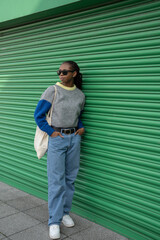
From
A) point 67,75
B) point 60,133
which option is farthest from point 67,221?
point 67,75

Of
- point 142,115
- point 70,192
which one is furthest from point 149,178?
point 70,192

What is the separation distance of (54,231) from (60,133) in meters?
1.24

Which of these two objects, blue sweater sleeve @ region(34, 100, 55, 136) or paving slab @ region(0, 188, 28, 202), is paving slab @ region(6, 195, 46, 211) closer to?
paving slab @ region(0, 188, 28, 202)

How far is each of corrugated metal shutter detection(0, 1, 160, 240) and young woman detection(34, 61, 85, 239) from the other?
32 centimetres

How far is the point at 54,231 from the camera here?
3262 mm

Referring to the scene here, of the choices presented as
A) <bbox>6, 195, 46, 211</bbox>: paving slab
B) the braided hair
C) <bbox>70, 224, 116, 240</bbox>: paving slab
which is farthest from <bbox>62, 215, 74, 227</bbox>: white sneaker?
the braided hair

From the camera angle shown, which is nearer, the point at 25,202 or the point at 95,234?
the point at 95,234

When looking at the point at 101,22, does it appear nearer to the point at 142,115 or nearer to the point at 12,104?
the point at 142,115

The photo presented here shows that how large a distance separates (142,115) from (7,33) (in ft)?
11.3

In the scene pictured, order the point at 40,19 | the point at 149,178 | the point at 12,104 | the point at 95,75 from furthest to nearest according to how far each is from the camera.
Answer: the point at 12,104, the point at 40,19, the point at 95,75, the point at 149,178

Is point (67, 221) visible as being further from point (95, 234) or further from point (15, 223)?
point (15, 223)

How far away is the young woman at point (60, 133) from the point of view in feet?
10.9

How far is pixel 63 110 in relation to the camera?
3346 millimetres

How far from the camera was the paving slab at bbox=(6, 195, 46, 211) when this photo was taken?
4176mm
